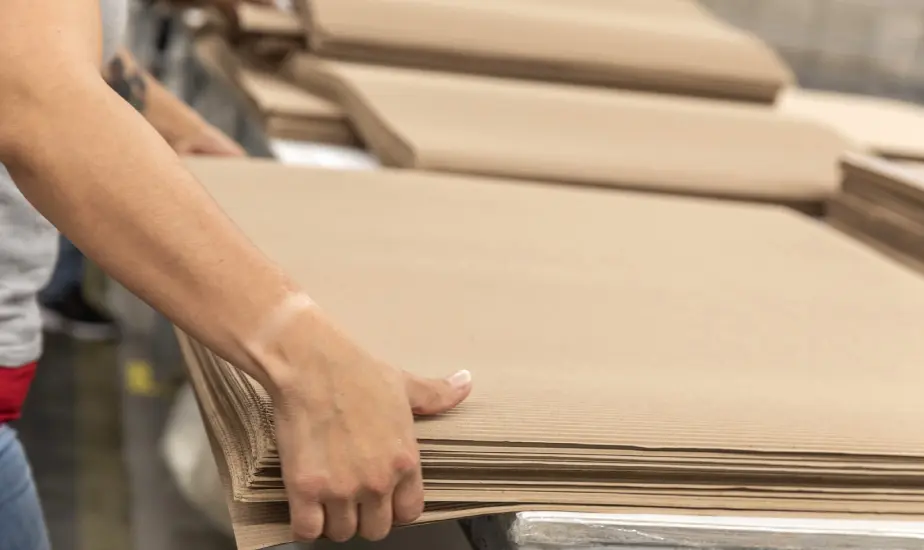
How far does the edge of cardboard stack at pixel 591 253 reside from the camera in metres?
0.66

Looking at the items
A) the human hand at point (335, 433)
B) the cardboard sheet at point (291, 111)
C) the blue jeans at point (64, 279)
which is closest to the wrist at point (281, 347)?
the human hand at point (335, 433)

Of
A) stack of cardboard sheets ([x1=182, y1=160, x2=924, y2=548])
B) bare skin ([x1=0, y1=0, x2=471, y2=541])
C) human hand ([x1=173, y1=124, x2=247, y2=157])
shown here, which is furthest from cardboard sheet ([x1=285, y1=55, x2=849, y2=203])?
bare skin ([x1=0, y1=0, x2=471, y2=541])

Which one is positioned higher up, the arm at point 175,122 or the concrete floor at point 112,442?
the arm at point 175,122

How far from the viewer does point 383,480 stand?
567mm

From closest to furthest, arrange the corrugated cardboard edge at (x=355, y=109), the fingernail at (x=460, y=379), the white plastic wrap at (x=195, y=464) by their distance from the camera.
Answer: the fingernail at (x=460, y=379)
the corrugated cardboard edge at (x=355, y=109)
the white plastic wrap at (x=195, y=464)

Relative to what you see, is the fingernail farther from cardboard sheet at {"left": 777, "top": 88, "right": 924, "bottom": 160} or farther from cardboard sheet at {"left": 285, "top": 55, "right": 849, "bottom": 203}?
cardboard sheet at {"left": 777, "top": 88, "right": 924, "bottom": 160}

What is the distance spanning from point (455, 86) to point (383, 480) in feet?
3.63

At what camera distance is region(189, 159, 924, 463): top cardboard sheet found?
694mm

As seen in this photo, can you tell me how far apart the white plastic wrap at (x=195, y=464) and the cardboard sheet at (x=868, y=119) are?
47.9 inches

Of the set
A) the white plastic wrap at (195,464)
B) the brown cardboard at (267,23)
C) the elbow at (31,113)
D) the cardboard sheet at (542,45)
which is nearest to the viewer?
the elbow at (31,113)

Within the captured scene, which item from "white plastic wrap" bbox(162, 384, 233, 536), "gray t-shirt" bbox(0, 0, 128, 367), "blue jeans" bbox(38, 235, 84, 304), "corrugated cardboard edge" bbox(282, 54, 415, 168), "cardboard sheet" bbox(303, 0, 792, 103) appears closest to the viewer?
"gray t-shirt" bbox(0, 0, 128, 367)

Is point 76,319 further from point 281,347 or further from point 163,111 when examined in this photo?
point 281,347

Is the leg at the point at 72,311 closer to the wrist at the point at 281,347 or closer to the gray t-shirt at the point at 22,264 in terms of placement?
the gray t-shirt at the point at 22,264

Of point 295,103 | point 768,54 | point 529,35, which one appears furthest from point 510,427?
point 768,54
